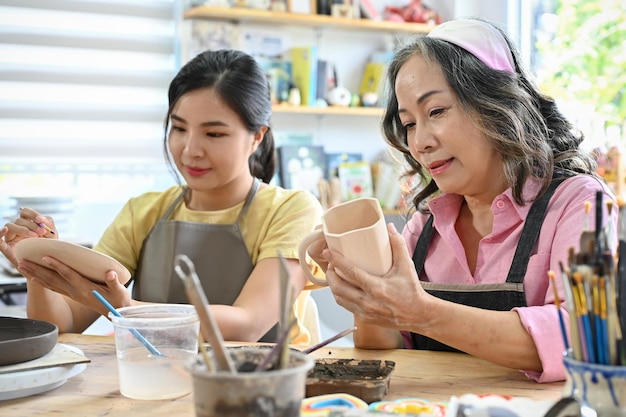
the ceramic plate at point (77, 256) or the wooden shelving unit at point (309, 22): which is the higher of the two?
the wooden shelving unit at point (309, 22)

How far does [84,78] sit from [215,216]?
185 cm

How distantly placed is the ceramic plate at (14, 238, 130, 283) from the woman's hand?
0.01 m

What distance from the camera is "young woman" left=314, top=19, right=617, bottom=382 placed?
155 cm

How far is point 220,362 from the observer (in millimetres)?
833

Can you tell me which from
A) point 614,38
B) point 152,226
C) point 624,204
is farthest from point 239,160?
point 614,38

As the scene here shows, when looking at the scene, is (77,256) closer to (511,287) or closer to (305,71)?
(511,287)

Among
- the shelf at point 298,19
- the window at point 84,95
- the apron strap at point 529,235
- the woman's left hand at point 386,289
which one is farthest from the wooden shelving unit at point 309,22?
the woman's left hand at point 386,289

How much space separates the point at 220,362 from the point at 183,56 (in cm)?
316

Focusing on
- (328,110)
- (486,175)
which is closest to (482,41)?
(486,175)

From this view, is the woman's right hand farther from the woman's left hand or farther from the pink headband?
the pink headband

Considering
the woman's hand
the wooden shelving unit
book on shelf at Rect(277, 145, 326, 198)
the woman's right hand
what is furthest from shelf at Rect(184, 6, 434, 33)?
the woman's hand

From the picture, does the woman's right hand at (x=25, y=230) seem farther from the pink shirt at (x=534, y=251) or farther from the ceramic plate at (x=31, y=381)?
the pink shirt at (x=534, y=251)

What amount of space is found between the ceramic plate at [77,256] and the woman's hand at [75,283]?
0.04 ft

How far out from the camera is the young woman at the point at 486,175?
1.55m
